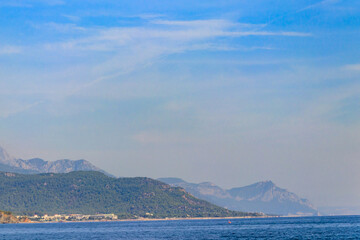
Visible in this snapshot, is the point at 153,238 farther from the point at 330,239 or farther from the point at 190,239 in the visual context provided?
the point at 330,239

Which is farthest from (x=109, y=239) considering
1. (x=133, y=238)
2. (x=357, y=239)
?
(x=357, y=239)

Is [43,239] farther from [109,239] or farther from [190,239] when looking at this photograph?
[190,239]

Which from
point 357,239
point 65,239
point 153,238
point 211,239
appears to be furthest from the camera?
point 65,239

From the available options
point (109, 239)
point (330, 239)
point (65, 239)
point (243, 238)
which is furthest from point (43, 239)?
point (330, 239)

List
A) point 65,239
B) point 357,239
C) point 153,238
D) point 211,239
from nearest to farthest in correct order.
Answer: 1. point 357,239
2. point 211,239
3. point 153,238
4. point 65,239

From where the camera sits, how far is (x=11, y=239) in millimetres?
193500

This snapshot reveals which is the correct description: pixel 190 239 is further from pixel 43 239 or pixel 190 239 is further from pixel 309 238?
pixel 43 239

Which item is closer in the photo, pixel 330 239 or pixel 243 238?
pixel 330 239

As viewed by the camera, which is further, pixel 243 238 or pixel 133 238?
pixel 133 238

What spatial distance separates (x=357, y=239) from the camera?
6019 inches

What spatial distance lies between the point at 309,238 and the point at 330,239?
6721 mm

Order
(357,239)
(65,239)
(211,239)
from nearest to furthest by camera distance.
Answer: (357,239) → (211,239) → (65,239)

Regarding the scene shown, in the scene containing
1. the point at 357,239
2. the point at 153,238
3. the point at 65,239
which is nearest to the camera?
the point at 357,239

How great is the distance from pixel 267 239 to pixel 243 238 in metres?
9.32
